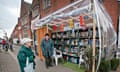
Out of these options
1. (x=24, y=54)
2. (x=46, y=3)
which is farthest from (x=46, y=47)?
→ (x=46, y=3)

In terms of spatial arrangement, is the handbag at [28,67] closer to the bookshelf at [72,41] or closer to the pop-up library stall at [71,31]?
the pop-up library stall at [71,31]

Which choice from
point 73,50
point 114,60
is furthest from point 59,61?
point 114,60

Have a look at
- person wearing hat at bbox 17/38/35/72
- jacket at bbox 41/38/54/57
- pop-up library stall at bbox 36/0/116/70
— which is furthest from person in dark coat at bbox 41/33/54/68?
person wearing hat at bbox 17/38/35/72

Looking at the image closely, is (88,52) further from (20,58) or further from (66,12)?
(20,58)

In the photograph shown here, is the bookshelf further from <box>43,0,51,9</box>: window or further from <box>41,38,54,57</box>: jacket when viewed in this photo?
<box>43,0,51,9</box>: window

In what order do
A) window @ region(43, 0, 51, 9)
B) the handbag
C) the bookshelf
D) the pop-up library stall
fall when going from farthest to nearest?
window @ region(43, 0, 51, 9) < the bookshelf < the pop-up library stall < the handbag

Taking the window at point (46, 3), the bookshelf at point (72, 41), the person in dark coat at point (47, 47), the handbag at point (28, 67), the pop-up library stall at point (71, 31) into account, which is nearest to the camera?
the handbag at point (28, 67)

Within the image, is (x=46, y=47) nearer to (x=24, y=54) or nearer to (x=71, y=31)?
(x=71, y=31)

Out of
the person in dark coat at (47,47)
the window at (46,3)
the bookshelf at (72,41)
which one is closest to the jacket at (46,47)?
the person in dark coat at (47,47)

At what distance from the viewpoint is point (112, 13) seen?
Result: 13.1 metres

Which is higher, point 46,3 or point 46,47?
point 46,3

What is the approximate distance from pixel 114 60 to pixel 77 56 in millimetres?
2834

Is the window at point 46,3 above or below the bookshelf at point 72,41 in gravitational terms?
above

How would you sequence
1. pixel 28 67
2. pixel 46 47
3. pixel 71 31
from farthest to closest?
pixel 71 31 → pixel 46 47 → pixel 28 67
